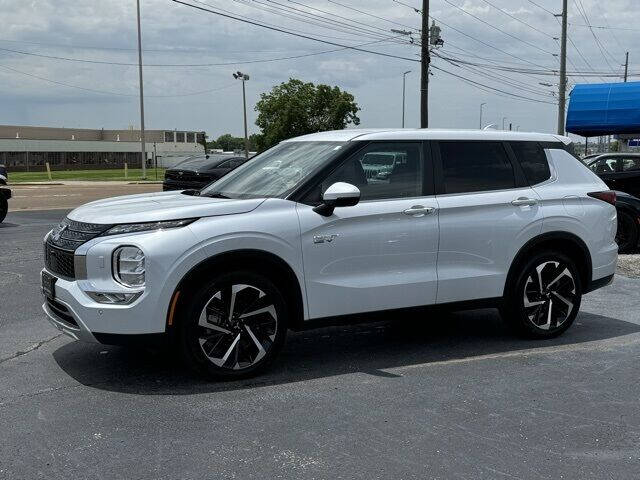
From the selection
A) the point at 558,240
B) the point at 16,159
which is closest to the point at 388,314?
A: the point at 558,240

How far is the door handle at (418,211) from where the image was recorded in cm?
546

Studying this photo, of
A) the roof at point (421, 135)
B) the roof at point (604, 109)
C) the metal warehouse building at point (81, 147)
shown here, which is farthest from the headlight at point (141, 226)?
the metal warehouse building at point (81, 147)

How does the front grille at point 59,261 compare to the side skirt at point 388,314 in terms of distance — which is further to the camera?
the side skirt at point 388,314

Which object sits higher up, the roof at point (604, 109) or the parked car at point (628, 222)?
the roof at point (604, 109)

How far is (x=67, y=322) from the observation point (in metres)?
4.86

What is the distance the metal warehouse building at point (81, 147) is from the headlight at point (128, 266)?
59.8 metres

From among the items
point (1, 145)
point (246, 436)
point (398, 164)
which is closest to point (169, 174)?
point (398, 164)

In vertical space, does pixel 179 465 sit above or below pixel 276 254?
below

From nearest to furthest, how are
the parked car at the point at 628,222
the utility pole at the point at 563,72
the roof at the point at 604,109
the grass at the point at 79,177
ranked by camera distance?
1. the parked car at the point at 628,222
2. the roof at the point at 604,109
3. the utility pole at the point at 563,72
4. the grass at the point at 79,177

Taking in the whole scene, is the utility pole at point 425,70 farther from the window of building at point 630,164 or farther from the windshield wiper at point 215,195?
the windshield wiper at point 215,195

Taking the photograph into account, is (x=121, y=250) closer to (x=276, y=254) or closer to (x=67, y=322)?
(x=67, y=322)

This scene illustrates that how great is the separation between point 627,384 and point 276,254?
2572mm

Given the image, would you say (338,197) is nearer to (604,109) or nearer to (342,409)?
(342,409)

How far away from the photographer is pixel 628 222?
11.7m
